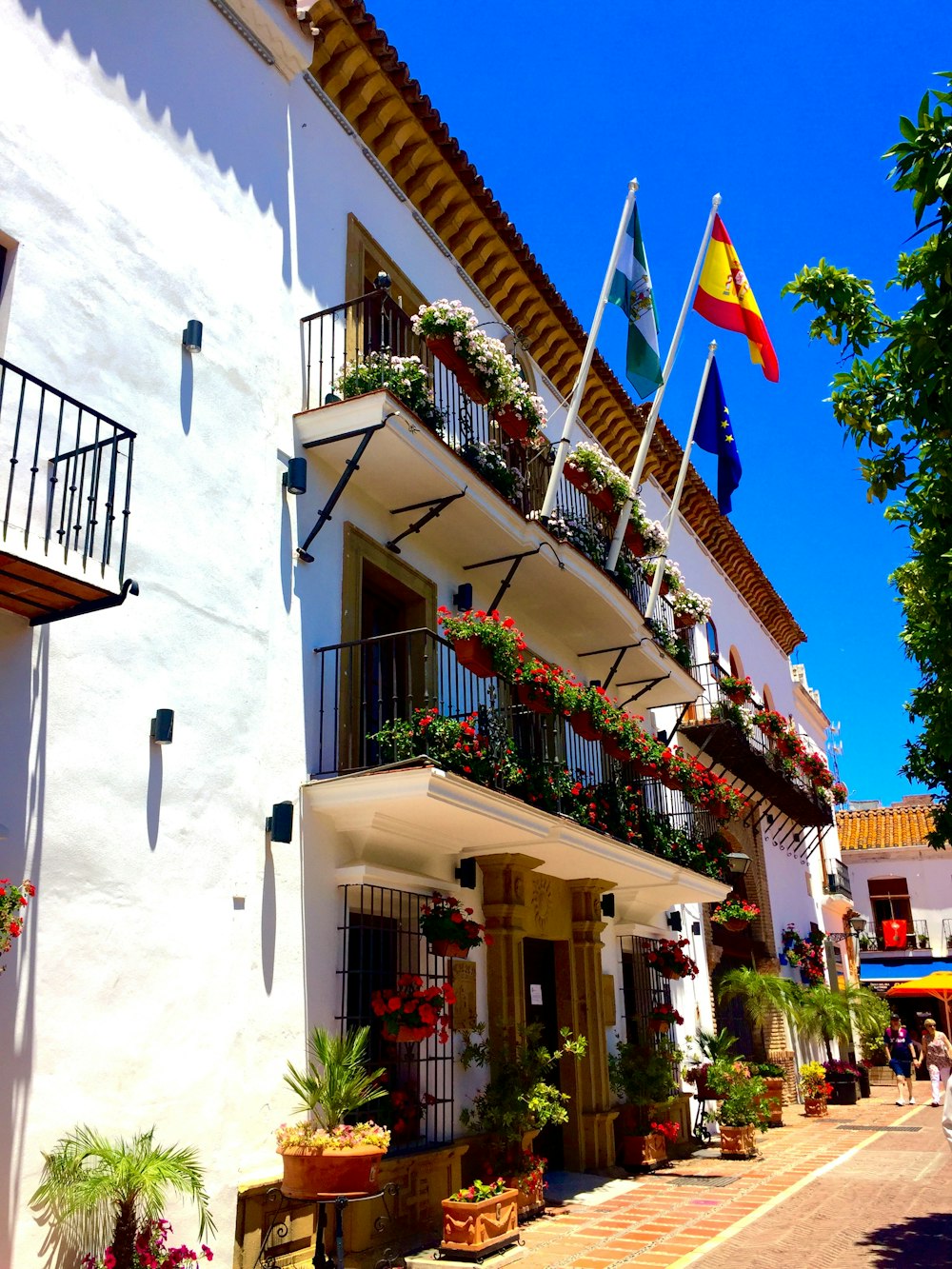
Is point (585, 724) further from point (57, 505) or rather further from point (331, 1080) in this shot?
point (57, 505)

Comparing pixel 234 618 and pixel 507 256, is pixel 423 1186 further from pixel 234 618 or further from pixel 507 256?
pixel 507 256

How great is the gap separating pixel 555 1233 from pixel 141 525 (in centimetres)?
628

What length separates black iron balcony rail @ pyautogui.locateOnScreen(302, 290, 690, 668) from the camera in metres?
9.07

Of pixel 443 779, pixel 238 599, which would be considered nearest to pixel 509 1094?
pixel 443 779

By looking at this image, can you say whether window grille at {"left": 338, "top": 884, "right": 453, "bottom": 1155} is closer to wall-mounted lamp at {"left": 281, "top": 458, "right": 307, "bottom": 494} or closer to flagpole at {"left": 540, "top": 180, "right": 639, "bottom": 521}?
wall-mounted lamp at {"left": 281, "top": 458, "right": 307, "bottom": 494}

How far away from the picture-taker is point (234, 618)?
293 inches

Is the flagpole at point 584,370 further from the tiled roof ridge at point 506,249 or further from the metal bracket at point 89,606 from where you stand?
the metal bracket at point 89,606

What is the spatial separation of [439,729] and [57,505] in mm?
3217

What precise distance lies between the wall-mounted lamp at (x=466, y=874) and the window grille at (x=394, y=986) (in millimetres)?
705

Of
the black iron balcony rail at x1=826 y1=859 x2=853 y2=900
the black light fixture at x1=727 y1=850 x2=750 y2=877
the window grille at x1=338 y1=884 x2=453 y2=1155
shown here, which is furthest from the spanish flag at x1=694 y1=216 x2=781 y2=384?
the black iron balcony rail at x1=826 y1=859 x2=853 y2=900

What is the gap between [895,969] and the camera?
32281 mm

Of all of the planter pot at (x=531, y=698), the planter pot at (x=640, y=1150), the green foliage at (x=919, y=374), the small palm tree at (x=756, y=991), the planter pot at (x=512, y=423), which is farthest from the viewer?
the small palm tree at (x=756, y=991)

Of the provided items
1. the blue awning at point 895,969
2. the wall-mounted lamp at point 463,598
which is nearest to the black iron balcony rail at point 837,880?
the blue awning at point 895,969

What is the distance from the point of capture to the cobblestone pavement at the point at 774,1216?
7359mm
